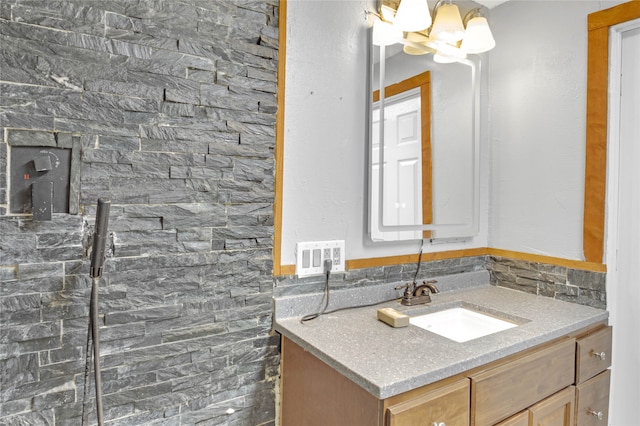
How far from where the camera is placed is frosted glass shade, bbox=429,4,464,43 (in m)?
1.76

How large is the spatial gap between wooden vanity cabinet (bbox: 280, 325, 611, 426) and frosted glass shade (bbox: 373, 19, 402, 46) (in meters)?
1.22

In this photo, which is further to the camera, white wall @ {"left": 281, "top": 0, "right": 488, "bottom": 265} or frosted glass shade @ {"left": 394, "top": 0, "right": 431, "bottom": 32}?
frosted glass shade @ {"left": 394, "top": 0, "right": 431, "bottom": 32}

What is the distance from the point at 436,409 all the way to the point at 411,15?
143 centimetres

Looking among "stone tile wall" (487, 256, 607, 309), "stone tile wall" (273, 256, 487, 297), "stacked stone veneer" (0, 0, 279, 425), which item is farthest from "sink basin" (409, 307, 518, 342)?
"stacked stone veneer" (0, 0, 279, 425)

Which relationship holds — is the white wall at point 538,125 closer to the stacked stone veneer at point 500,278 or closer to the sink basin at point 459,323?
the stacked stone veneer at point 500,278

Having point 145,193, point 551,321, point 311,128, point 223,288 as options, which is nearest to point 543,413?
point 551,321

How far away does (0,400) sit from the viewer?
103 centimetres

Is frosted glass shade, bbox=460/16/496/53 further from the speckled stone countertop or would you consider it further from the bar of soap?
the bar of soap

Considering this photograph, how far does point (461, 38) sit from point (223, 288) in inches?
59.7

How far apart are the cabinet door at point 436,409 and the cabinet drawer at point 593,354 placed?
2.06 ft

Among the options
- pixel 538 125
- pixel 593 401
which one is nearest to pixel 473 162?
pixel 538 125

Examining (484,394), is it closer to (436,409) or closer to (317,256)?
(436,409)

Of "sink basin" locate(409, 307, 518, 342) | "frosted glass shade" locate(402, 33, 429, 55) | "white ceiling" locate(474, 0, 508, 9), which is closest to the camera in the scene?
"sink basin" locate(409, 307, 518, 342)

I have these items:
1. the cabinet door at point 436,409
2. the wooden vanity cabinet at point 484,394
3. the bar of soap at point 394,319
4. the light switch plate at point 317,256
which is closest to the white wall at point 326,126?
the light switch plate at point 317,256
